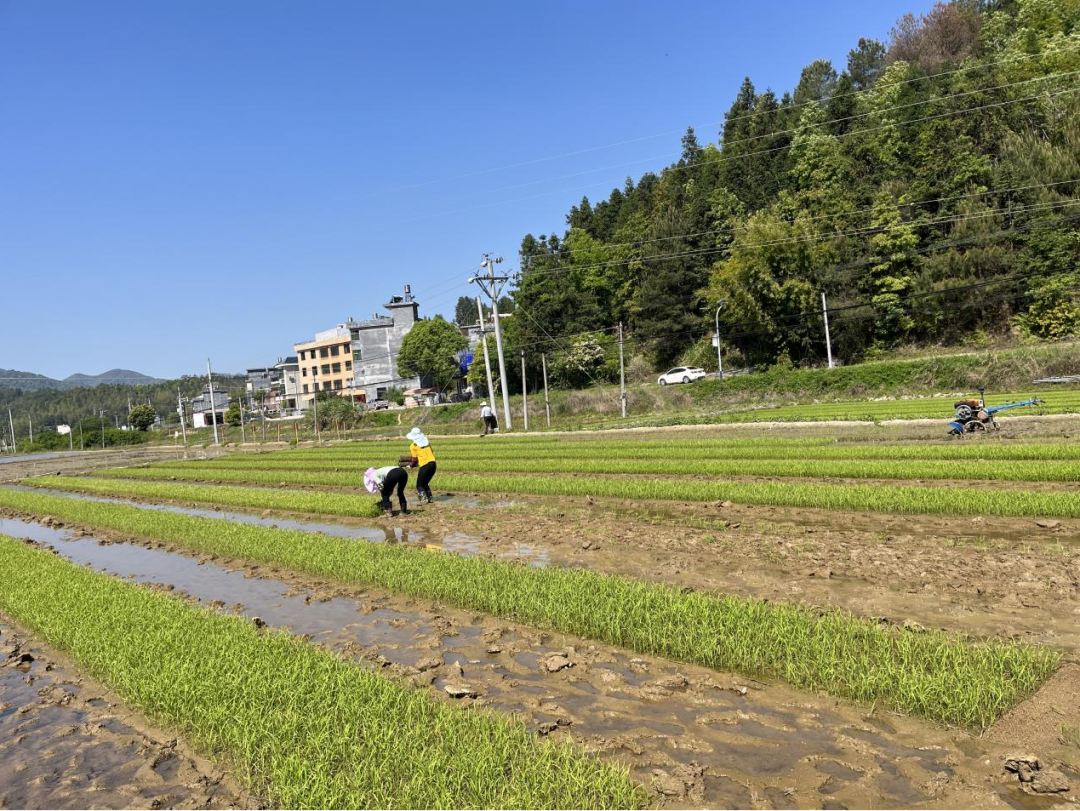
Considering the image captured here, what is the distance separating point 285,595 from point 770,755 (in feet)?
22.7

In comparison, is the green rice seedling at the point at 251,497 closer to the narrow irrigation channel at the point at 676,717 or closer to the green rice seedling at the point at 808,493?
the green rice seedling at the point at 808,493

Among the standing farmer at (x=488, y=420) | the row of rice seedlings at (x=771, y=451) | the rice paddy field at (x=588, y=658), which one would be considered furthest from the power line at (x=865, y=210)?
the rice paddy field at (x=588, y=658)

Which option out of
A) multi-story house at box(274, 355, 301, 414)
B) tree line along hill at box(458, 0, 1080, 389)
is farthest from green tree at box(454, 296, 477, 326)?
tree line along hill at box(458, 0, 1080, 389)

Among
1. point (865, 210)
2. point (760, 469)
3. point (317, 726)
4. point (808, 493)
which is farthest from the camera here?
point (865, 210)

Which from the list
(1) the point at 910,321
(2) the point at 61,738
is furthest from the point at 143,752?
(1) the point at 910,321

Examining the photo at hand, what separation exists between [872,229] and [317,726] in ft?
171

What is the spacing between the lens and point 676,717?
479 cm

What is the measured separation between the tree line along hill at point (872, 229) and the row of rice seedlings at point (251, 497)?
1525 inches

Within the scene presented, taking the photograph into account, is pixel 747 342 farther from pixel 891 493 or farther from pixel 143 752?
pixel 143 752

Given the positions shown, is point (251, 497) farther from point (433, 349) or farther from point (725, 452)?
point (433, 349)

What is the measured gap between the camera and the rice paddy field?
3979mm

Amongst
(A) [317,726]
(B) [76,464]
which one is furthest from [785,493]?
(B) [76,464]

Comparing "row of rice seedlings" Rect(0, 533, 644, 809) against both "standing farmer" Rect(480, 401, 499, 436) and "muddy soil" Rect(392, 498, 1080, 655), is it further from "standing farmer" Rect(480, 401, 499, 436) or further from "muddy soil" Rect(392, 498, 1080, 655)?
"standing farmer" Rect(480, 401, 499, 436)

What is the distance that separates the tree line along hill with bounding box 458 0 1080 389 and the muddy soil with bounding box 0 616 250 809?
47079 mm
